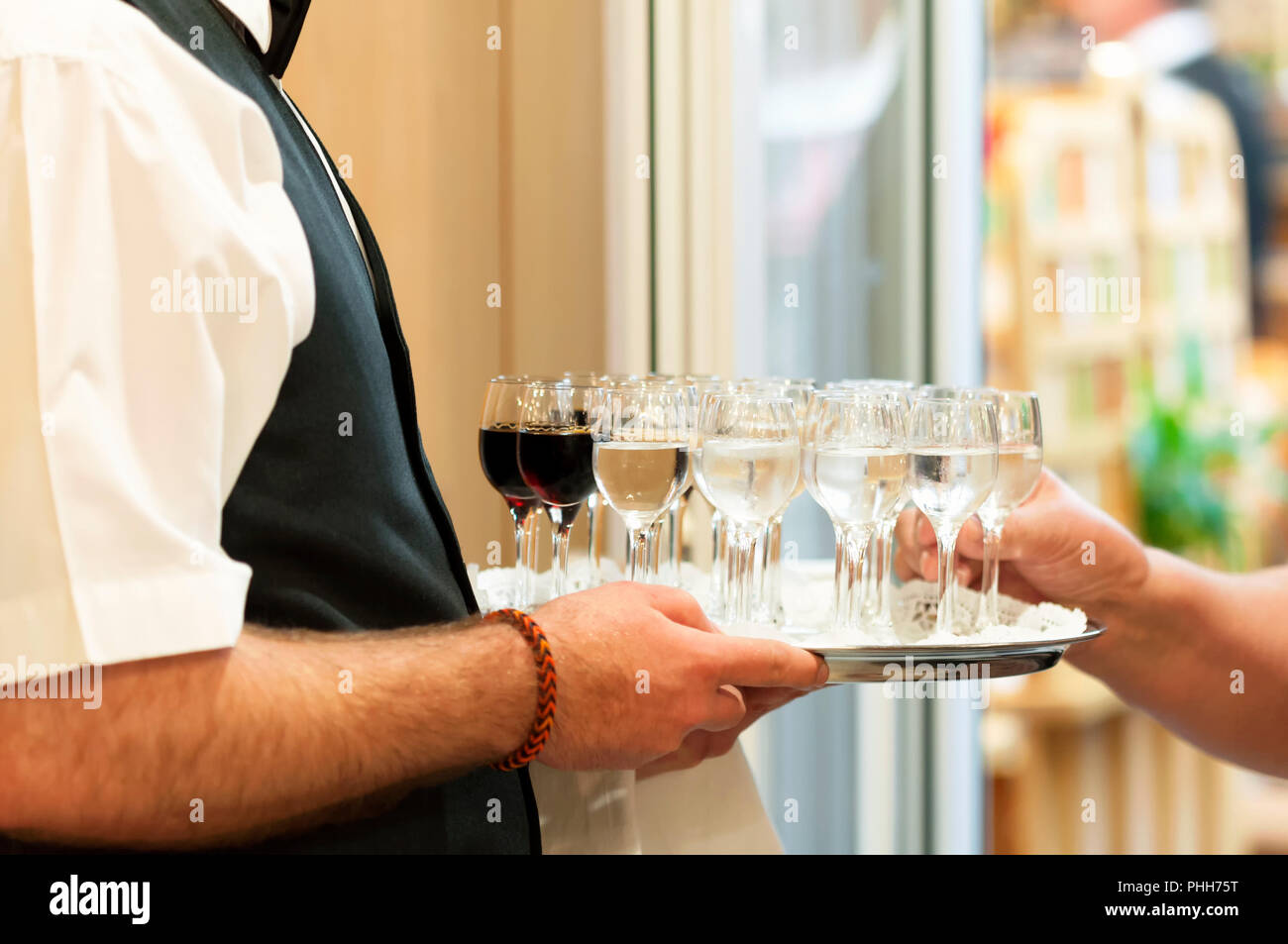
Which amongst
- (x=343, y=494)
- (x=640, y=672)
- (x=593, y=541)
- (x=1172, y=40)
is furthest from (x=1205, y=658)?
(x=1172, y=40)

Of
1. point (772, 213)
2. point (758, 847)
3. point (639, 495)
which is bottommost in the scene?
point (758, 847)

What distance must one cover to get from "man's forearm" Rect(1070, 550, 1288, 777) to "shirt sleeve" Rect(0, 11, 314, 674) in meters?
1.02

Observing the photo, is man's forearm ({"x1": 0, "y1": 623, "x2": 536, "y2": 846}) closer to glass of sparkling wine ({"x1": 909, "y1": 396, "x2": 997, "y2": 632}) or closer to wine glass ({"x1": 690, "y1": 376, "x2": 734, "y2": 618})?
wine glass ({"x1": 690, "y1": 376, "x2": 734, "y2": 618})

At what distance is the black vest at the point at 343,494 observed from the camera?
807 millimetres

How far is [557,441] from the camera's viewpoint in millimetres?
1038

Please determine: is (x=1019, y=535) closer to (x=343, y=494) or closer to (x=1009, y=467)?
(x=1009, y=467)

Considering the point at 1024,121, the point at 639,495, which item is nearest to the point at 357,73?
the point at 639,495

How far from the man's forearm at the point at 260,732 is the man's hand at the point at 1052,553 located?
540 millimetres

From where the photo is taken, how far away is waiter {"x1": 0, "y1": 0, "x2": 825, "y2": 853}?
654 mm

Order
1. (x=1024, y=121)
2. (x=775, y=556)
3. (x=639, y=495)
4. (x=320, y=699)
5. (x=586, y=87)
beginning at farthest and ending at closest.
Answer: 1. (x=1024, y=121)
2. (x=586, y=87)
3. (x=775, y=556)
4. (x=639, y=495)
5. (x=320, y=699)

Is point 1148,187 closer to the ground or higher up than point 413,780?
higher up
